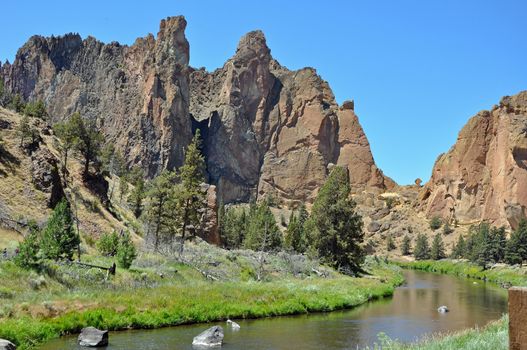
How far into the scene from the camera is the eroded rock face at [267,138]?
609 feet

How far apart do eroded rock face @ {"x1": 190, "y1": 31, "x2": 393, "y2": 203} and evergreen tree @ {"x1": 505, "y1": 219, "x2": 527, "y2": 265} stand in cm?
10059

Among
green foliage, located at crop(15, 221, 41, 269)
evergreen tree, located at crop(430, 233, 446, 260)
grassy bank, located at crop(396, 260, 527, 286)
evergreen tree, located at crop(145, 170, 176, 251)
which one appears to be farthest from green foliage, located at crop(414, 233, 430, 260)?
green foliage, located at crop(15, 221, 41, 269)

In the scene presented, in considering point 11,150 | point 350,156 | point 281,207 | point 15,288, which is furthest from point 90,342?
point 350,156

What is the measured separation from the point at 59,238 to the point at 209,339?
14.5 metres

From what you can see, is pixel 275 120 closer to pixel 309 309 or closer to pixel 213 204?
pixel 213 204

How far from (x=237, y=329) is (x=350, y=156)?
17093 cm

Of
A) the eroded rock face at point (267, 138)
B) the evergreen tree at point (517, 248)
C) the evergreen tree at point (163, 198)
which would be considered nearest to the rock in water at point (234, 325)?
the evergreen tree at point (163, 198)

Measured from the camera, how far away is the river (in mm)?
22958

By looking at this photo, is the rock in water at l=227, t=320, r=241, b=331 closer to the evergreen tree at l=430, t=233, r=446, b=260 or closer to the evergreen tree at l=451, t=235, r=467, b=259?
the evergreen tree at l=451, t=235, r=467, b=259

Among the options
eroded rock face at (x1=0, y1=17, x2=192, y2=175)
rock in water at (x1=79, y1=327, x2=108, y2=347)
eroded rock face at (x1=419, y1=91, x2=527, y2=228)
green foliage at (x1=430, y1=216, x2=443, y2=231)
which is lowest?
rock in water at (x1=79, y1=327, x2=108, y2=347)

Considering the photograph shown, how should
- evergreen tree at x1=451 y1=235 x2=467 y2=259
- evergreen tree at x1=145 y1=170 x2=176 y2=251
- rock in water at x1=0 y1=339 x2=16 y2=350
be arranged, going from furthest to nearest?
1. evergreen tree at x1=451 y1=235 x2=467 y2=259
2. evergreen tree at x1=145 y1=170 x2=176 y2=251
3. rock in water at x1=0 y1=339 x2=16 y2=350

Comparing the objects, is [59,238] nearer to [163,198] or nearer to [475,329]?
[163,198]

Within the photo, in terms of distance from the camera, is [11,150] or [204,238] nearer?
[11,150]

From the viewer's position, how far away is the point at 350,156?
637 feet
